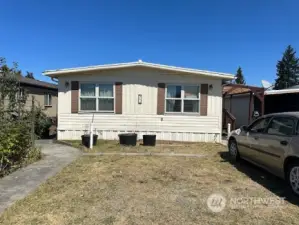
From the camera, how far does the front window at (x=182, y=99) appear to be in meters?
10.8

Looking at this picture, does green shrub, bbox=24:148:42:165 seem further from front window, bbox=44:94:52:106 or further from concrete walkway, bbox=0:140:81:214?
front window, bbox=44:94:52:106

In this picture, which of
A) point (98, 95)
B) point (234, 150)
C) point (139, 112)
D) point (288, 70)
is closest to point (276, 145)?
point (234, 150)

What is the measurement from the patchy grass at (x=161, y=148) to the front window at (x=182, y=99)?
63.0 inches

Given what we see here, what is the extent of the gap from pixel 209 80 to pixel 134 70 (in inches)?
136

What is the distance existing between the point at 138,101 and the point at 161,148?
2.66 metres

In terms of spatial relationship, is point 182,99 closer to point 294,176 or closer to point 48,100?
point 294,176

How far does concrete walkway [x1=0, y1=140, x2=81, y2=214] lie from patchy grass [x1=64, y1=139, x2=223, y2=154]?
40.9 inches

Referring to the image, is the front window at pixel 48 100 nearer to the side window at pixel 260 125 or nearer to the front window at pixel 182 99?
the front window at pixel 182 99

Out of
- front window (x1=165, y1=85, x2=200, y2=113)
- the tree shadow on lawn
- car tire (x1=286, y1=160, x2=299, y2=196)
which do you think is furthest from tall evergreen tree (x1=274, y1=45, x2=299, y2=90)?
car tire (x1=286, y1=160, x2=299, y2=196)

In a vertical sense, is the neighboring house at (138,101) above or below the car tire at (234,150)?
above

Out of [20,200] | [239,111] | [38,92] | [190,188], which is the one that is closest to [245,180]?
[190,188]

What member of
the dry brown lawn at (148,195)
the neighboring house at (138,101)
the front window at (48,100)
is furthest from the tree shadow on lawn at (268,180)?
the front window at (48,100)

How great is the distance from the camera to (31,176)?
5.43m

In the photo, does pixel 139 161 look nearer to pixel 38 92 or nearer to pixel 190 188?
pixel 190 188
